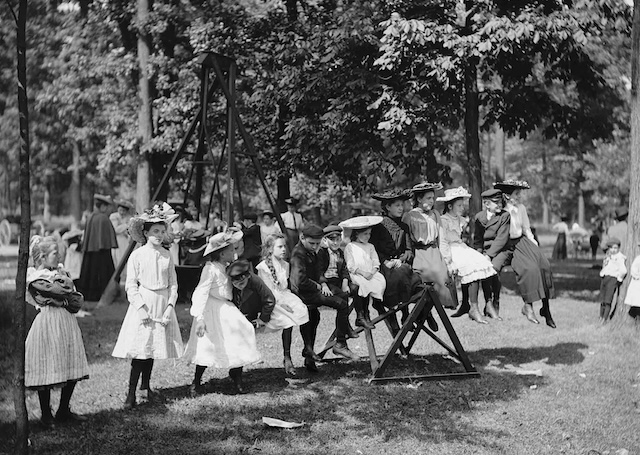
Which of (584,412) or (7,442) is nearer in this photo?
(7,442)

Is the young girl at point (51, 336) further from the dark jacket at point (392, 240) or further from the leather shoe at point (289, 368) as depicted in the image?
the dark jacket at point (392, 240)

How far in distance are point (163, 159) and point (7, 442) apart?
15.8 meters

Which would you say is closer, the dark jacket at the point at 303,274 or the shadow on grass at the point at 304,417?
the shadow on grass at the point at 304,417

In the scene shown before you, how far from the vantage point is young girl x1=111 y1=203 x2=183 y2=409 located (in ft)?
22.5

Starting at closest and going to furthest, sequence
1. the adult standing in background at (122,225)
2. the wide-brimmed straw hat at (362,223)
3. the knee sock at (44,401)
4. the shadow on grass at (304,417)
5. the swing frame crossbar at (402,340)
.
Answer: the shadow on grass at (304,417) → the knee sock at (44,401) → the wide-brimmed straw hat at (362,223) → the swing frame crossbar at (402,340) → the adult standing in background at (122,225)

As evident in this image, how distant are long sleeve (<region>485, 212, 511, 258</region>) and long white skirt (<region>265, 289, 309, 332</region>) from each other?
2.34 meters

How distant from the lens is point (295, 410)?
704cm

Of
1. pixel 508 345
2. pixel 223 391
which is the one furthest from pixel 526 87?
pixel 223 391

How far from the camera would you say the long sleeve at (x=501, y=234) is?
338 inches

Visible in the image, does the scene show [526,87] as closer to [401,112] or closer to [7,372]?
[401,112]

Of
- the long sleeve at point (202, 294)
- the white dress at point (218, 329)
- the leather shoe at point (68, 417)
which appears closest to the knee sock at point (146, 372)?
the white dress at point (218, 329)

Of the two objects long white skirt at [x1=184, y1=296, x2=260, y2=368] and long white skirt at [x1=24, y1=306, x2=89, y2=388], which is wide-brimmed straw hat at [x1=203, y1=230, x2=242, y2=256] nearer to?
long white skirt at [x1=184, y1=296, x2=260, y2=368]

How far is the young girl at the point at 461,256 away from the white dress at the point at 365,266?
32.7 inches

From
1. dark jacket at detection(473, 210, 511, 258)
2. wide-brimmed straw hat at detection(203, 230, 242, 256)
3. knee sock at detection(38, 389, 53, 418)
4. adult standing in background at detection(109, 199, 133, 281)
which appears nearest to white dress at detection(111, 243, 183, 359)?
wide-brimmed straw hat at detection(203, 230, 242, 256)
